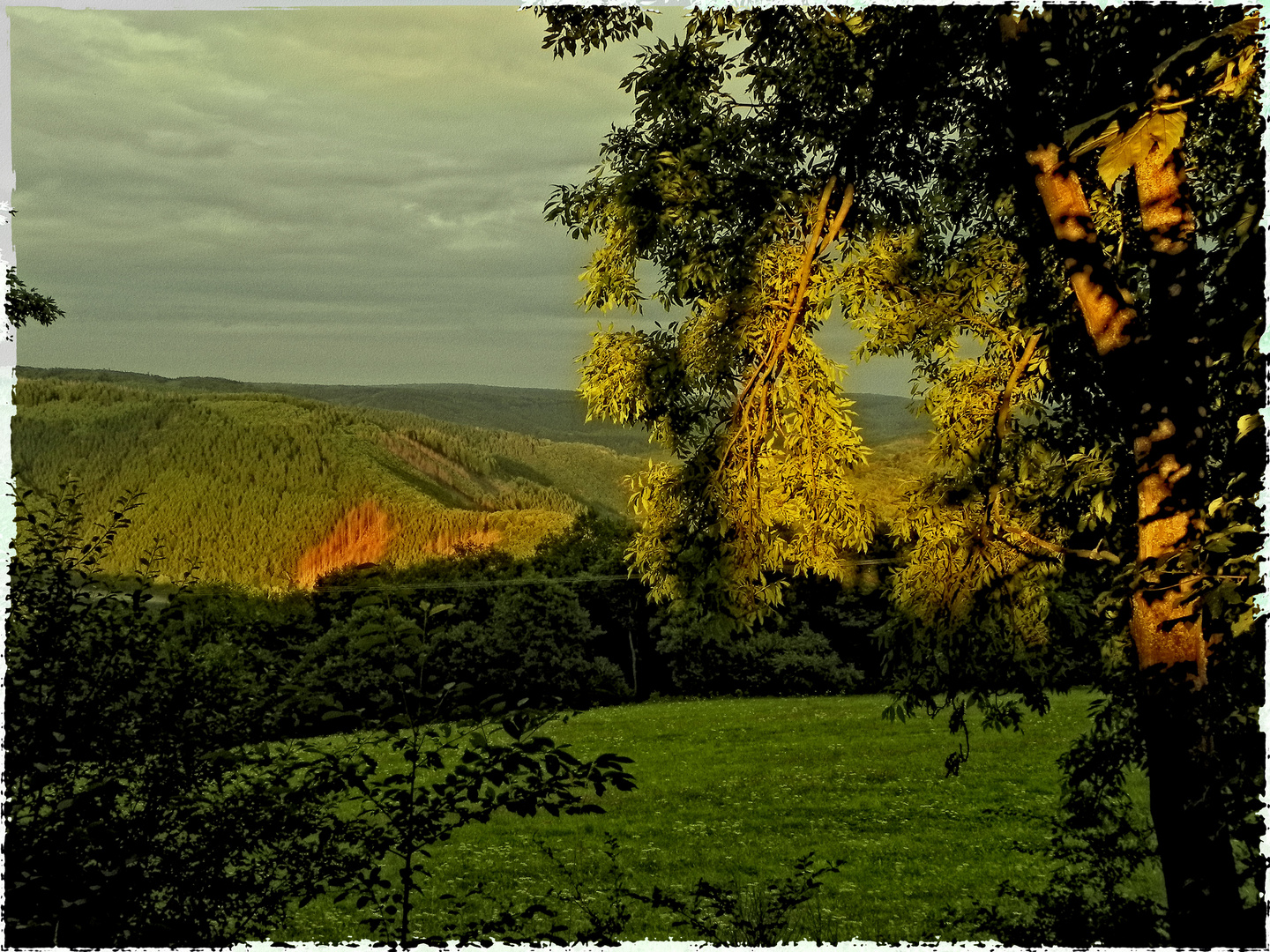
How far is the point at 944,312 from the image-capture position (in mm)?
6184

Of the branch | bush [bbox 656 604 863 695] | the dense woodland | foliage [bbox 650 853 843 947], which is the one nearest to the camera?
the dense woodland

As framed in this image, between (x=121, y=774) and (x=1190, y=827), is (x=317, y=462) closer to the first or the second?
(x=121, y=774)

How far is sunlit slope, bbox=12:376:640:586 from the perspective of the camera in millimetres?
10477

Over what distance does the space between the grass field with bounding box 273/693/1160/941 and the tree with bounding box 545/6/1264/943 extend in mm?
2584

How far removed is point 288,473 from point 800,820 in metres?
7.56

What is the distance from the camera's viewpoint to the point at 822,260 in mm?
6379

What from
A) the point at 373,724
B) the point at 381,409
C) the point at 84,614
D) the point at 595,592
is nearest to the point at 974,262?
the point at 373,724

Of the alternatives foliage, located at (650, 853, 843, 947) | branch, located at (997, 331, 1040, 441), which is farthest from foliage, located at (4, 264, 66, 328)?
branch, located at (997, 331, 1040, 441)

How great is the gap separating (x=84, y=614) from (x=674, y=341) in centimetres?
362

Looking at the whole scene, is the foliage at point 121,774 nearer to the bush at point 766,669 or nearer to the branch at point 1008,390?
the branch at point 1008,390

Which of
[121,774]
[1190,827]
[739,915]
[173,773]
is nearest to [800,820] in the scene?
[739,915]

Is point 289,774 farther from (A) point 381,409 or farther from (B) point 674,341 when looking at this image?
(A) point 381,409

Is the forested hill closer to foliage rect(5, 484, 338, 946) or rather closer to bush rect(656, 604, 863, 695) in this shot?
foliage rect(5, 484, 338, 946)

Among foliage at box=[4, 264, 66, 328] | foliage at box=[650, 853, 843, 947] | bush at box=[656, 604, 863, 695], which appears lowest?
bush at box=[656, 604, 863, 695]
